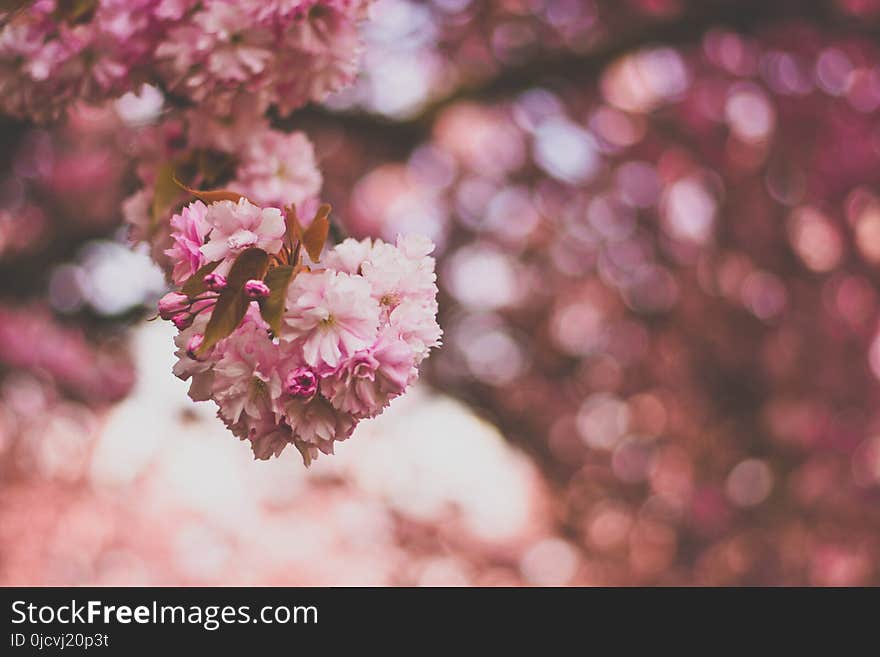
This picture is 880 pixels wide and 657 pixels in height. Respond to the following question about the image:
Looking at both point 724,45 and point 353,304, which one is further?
point 724,45

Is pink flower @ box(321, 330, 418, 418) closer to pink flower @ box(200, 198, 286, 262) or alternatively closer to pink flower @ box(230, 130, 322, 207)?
pink flower @ box(200, 198, 286, 262)

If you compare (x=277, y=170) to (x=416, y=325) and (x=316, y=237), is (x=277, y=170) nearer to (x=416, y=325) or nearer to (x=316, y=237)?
(x=316, y=237)

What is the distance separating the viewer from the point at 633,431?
20.9ft

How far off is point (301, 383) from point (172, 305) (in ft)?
0.59

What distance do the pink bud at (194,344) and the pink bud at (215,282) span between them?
0.06 metres

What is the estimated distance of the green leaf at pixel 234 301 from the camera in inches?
40.9

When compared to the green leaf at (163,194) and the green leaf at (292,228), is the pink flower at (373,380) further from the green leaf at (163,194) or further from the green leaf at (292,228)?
the green leaf at (163,194)

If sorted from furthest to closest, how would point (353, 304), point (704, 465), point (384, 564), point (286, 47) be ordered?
point (384, 564), point (704, 465), point (286, 47), point (353, 304)

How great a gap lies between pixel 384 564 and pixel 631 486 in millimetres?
2974

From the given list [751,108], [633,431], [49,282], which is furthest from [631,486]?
[49,282]

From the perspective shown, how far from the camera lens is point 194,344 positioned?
3.48 ft

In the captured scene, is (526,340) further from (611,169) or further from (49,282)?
(49,282)

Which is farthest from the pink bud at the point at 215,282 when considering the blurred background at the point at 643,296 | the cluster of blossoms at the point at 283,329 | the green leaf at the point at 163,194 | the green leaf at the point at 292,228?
the blurred background at the point at 643,296

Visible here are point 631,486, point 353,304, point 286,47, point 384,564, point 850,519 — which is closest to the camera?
point 353,304
